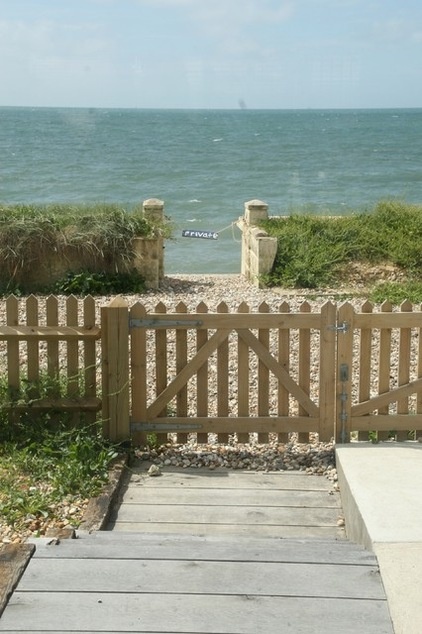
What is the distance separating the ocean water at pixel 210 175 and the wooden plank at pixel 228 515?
9.33 m

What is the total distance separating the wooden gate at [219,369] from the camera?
6852mm

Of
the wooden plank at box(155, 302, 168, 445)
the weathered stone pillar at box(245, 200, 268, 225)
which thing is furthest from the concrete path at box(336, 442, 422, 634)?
the weathered stone pillar at box(245, 200, 268, 225)

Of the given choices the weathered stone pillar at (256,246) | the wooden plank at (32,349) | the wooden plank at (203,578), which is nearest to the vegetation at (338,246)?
the weathered stone pillar at (256,246)

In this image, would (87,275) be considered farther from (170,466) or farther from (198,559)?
(198,559)

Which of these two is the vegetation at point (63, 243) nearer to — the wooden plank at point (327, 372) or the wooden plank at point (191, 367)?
the wooden plank at point (191, 367)

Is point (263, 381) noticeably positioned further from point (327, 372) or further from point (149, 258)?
point (149, 258)

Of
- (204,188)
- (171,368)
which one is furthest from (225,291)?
(204,188)

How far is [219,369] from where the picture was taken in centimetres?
696

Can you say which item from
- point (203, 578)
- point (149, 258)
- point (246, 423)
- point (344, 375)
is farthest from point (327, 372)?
point (149, 258)

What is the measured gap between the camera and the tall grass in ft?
44.7

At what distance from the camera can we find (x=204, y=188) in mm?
41906

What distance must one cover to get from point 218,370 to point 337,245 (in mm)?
7710

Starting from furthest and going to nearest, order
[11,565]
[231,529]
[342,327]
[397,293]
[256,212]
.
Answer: [256,212]
[397,293]
[342,327]
[231,529]
[11,565]

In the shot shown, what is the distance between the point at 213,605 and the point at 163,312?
11.1 feet
